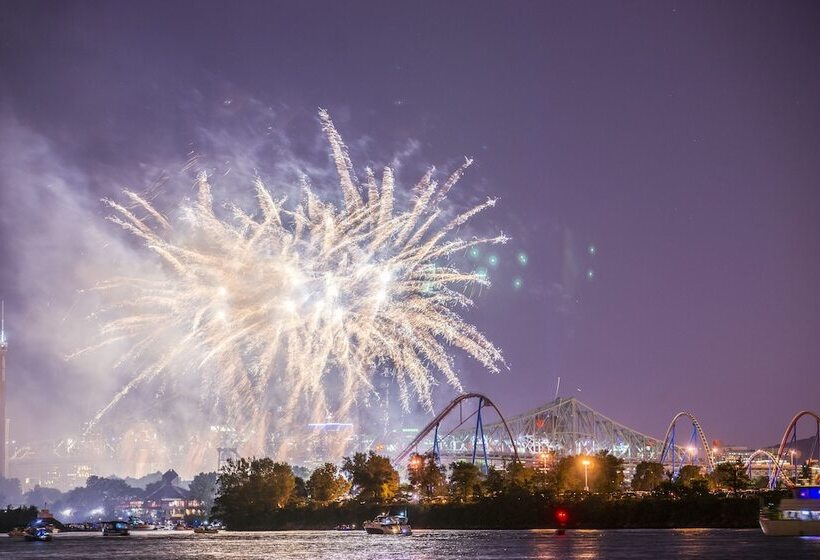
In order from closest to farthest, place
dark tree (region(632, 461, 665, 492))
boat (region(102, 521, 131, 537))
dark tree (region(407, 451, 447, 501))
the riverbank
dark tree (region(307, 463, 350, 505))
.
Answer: the riverbank < boat (region(102, 521, 131, 537)) < dark tree (region(307, 463, 350, 505)) < dark tree (region(407, 451, 447, 501)) < dark tree (region(632, 461, 665, 492))

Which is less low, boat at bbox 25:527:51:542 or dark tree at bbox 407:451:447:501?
dark tree at bbox 407:451:447:501

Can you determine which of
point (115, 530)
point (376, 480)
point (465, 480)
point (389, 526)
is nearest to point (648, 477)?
point (465, 480)

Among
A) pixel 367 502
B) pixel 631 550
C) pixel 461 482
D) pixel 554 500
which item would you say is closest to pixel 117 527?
pixel 367 502

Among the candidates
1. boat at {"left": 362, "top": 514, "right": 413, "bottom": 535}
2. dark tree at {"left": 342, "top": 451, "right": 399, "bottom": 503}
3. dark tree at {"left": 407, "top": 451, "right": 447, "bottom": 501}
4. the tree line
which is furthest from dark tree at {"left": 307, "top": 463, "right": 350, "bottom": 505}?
boat at {"left": 362, "top": 514, "right": 413, "bottom": 535}

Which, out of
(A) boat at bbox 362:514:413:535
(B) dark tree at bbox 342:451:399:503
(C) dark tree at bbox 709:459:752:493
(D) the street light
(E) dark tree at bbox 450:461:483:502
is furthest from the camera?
(B) dark tree at bbox 342:451:399:503

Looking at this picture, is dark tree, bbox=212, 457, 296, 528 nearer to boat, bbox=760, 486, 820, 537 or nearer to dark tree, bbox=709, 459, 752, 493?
dark tree, bbox=709, 459, 752, 493

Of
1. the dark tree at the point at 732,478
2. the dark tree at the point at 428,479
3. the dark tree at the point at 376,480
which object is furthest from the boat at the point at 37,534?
the dark tree at the point at 732,478

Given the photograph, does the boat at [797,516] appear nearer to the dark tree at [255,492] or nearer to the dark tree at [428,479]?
the dark tree at [428,479]
